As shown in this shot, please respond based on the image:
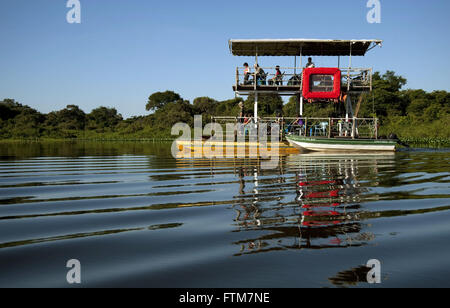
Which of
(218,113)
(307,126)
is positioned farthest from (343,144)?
(218,113)

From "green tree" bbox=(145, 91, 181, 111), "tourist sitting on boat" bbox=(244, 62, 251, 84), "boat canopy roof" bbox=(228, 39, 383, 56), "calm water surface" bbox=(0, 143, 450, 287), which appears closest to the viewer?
"calm water surface" bbox=(0, 143, 450, 287)

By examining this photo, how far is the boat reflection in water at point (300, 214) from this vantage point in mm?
3488

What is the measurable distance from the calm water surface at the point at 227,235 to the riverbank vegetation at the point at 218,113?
3259 cm

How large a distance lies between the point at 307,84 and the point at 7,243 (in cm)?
1637

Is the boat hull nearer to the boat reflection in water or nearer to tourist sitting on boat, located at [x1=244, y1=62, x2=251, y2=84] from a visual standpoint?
tourist sitting on boat, located at [x1=244, y1=62, x2=251, y2=84]

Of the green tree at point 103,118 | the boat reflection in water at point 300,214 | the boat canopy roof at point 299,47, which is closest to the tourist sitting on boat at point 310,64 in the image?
the boat canopy roof at point 299,47

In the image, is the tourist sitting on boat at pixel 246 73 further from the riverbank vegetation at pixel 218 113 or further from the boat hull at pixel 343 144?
the riverbank vegetation at pixel 218 113

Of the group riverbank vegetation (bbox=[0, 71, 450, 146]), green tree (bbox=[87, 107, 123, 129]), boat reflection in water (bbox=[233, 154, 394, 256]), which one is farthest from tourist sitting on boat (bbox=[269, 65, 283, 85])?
green tree (bbox=[87, 107, 123, 129])

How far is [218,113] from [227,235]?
58378 mm

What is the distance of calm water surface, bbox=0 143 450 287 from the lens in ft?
9.09

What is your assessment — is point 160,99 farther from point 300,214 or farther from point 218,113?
point 300,214

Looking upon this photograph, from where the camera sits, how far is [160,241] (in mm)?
3596

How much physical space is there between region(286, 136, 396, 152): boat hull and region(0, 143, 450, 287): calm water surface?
34.7 ft
